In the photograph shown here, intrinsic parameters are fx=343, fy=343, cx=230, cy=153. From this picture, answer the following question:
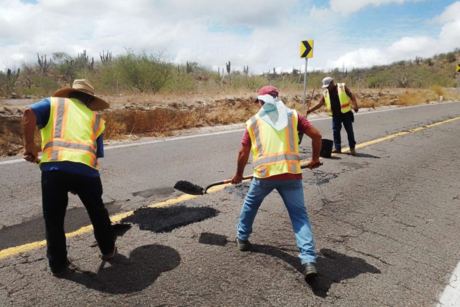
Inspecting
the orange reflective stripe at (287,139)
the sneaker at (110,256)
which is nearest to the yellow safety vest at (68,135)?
the sneaker at (110,256)

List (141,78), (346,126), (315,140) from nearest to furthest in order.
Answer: (315,140)
(346,126)
(141,78)

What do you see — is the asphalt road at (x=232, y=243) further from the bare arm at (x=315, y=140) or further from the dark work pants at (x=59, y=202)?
the bare arm at (x=315, y=140)

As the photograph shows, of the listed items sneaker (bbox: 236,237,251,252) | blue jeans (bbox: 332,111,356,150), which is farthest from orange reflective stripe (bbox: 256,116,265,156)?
blue jeans (bbox: 332,111,356,150)

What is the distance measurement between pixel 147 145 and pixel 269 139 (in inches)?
215

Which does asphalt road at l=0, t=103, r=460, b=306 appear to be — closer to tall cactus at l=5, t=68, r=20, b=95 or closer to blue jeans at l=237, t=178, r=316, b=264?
blue jeans at l=237, t=178, r=316, b=264

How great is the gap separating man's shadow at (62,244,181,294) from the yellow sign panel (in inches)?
430

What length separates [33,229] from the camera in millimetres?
3744

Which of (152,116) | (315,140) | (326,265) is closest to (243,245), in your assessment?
(326,265)

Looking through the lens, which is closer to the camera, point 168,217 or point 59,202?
point 59,202

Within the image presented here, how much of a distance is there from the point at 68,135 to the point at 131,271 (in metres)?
1.29

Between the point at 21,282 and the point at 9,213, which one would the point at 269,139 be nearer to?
the point at 21,282

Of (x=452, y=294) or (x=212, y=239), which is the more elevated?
(x=212, y=239)

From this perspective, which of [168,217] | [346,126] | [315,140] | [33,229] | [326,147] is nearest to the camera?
[315,140]

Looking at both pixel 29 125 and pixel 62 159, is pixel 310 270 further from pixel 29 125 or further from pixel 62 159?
pixel 29 125
